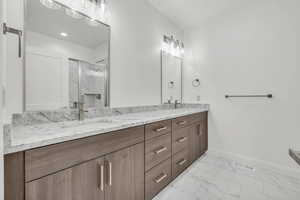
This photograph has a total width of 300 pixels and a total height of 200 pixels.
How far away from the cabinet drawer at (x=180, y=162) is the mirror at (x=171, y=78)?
2.98ft

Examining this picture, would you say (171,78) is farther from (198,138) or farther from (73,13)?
(73,13)

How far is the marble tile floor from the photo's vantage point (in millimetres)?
1541

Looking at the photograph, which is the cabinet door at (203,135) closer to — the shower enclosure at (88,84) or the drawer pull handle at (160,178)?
the drawer pull handle at (160,178)

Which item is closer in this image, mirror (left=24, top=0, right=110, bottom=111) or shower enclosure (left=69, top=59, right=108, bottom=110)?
mirror (left=24, top=0, right=110, bottom=111)

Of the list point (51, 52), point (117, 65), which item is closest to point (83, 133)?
Answer: point (51, 52)

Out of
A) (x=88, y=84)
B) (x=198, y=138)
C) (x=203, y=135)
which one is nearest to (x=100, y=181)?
(x=88, y=84)

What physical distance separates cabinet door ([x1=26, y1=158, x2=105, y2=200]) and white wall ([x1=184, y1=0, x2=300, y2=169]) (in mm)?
2206

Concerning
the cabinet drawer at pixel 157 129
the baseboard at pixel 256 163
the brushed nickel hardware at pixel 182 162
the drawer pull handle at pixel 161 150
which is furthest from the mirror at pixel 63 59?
the baseboard at pixel 256 163

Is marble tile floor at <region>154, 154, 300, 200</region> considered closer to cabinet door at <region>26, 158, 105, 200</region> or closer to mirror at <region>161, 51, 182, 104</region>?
cabinet door at <region>26, 158, 105, 200</region>

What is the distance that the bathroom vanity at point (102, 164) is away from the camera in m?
0.68

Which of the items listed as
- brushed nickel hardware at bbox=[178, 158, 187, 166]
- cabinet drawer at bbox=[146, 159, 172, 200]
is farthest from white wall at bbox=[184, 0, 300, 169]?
cabinet drawer at bbox=[146, 159, 172, 200]

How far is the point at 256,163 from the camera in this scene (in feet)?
7.27

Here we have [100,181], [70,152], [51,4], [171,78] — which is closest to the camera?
[70,152]

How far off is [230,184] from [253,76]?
1529mm
